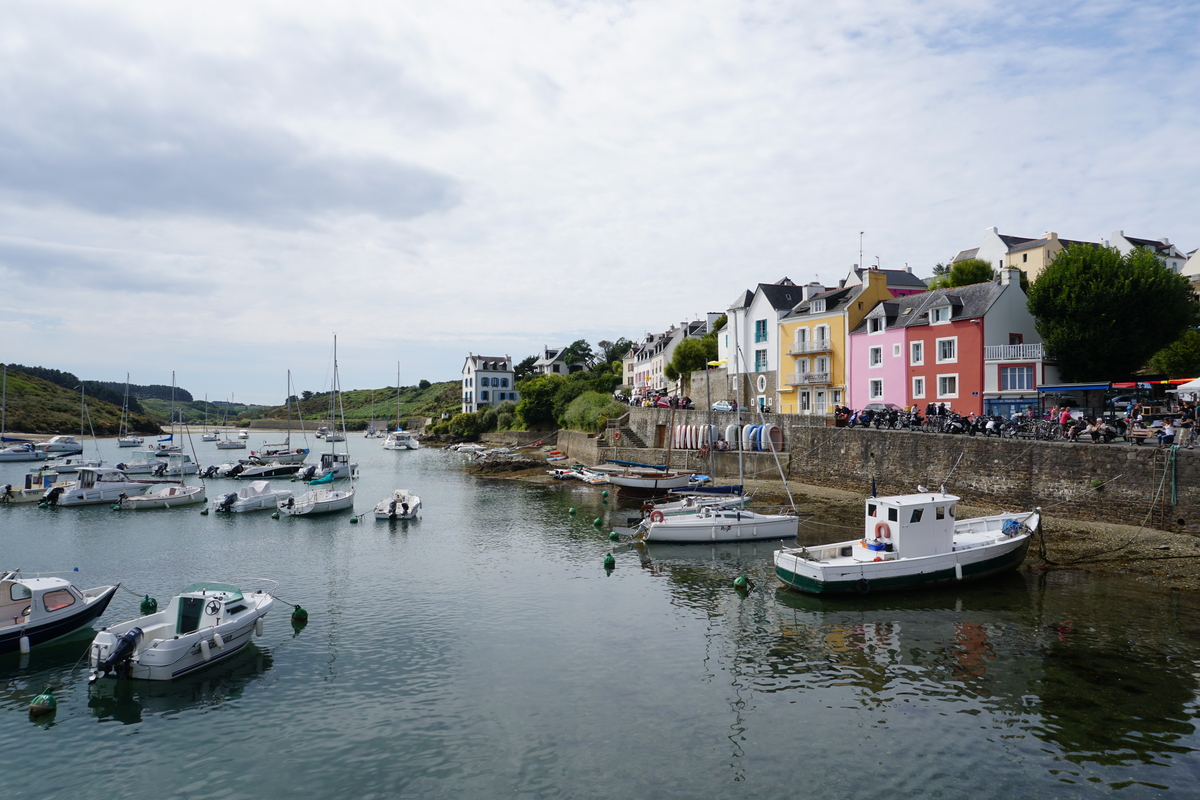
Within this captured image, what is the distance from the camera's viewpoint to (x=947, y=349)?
46.9 meters

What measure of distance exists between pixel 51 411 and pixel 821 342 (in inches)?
5558

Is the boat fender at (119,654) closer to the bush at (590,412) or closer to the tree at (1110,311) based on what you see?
the tree at (1110,311)

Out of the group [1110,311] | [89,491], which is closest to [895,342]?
[1110,311]

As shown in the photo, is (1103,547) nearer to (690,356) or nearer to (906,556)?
(906,556)

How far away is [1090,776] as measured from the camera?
43.6 feet

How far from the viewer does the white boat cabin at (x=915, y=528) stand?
82.1 feet

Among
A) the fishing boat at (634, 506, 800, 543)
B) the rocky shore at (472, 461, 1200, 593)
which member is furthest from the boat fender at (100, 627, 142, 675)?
the rocky shore at (472, 461, 1200, 593)

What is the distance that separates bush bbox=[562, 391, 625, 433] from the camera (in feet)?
253

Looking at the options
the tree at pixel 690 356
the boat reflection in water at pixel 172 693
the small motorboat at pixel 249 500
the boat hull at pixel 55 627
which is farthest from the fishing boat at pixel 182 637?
the tree at pixel 690 356

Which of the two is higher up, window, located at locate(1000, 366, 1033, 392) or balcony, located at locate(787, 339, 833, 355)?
balcony, located at locate(787, 339, 833, 355)

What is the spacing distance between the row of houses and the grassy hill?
106 m

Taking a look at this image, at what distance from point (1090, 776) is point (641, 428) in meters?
57.0

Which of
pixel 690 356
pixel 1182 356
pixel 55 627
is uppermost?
pixel 690 356

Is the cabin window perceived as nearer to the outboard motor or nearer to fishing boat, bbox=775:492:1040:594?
the outboard motor
